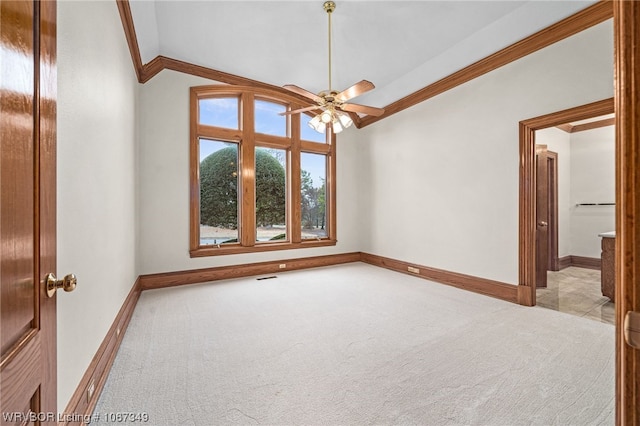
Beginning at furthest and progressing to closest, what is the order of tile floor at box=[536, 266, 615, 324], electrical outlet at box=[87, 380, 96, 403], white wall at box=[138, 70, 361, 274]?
white wall at box=[138, 70, 361, 274]
tile floor at box=[536, 266, 615, 324]
electrical outlet at box=[87, 380, 96, 403]

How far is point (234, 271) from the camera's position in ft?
15.3

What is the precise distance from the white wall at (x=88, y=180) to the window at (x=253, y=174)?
1832 millimetres

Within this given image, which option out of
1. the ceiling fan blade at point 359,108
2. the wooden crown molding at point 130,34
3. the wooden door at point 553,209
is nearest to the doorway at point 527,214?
the ceiling fan blade at point 359,108

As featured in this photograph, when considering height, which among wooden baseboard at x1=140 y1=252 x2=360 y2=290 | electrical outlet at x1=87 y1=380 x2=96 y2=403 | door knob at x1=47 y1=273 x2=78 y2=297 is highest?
door knob at x1=47 y1=273 x2=78 y2=297

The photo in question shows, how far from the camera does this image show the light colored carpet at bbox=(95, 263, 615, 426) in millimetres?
1622

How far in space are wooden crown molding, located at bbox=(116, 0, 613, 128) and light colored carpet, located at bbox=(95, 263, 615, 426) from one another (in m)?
3.09

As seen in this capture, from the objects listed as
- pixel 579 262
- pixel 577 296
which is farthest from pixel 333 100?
pixel 579 262

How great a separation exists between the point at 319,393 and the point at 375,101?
5.09 meters

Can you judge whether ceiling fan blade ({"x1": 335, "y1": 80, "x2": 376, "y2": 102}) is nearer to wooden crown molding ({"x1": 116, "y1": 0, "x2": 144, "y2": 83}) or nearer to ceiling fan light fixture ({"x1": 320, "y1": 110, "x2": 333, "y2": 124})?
ceiling fan light fixture ({"x1": 320, "y1": 110, "x2": 333, "y2": 124})

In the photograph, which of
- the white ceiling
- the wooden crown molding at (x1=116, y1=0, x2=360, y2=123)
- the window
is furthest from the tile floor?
the wooden crown molding at (x1=116, y1=0, x2=360, y2=123)

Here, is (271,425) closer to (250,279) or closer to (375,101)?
(250,279)

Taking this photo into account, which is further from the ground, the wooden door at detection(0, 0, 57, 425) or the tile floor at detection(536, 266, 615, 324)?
the wooden door at detection(0, 0, 57, 425)

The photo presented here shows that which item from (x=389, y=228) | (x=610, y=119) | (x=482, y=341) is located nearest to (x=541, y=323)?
(x=482, y=341)

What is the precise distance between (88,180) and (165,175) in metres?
2.65
